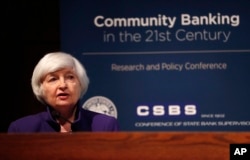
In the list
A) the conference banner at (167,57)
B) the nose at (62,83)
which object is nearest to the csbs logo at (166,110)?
the conference banner at (167,57)

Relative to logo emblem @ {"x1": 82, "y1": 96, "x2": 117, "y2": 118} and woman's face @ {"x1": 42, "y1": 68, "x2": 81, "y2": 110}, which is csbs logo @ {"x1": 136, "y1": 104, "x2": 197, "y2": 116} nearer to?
logo emblem @ {"x1": 82, "y1": 96, "x2": 117, "y2": 118}

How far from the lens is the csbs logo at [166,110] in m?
3.11

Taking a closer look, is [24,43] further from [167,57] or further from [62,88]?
[62,88]

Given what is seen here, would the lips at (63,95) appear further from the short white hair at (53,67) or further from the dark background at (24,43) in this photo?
the dark background at (24,43)

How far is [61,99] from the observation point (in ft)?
5.99

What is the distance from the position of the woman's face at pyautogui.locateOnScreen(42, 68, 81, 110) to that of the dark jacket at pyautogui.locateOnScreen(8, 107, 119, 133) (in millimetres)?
55

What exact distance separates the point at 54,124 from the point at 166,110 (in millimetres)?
1403

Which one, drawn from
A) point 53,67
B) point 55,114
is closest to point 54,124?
point 55,114

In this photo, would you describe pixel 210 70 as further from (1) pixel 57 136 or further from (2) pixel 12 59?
(1) pixel 57 136

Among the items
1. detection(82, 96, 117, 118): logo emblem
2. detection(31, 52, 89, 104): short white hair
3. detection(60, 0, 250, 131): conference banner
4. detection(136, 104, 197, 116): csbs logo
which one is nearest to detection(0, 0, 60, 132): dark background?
detection(60, 0, 250, 131): conference banner

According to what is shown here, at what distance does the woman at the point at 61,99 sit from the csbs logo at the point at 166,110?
124 cm

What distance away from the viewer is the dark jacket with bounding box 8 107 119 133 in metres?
1.81

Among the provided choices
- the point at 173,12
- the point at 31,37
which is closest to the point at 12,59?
the point at 31,37

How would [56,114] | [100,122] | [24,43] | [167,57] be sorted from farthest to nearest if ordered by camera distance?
[24,43]
[167,57]
[100,122]
[56,114]
